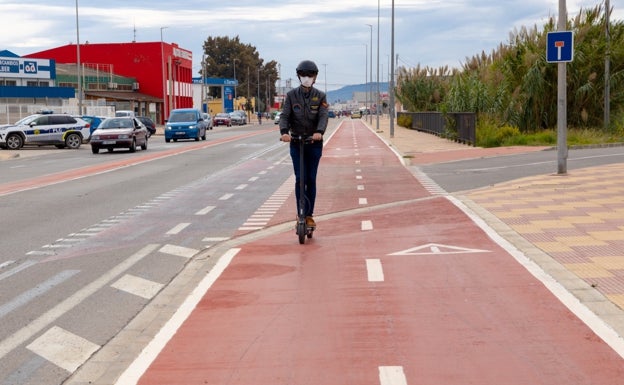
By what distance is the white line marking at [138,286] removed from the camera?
26.7 feet

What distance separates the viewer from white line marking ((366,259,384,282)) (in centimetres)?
845

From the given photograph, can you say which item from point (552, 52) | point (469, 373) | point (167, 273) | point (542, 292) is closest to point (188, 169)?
point (552, 52)

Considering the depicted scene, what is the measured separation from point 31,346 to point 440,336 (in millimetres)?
2813

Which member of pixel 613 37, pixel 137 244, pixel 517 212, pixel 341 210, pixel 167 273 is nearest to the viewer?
pixel 167 273

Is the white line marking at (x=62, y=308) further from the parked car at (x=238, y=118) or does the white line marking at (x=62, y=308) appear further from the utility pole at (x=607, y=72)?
the parked car at (x=238, y=118)

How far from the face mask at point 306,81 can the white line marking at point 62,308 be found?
263 centimetres

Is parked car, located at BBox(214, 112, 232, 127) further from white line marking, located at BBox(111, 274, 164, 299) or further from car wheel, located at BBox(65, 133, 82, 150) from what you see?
white line marking, located at BBox(111, 274, 164, 299)

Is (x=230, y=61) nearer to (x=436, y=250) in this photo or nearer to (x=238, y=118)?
(x=238, y=118)

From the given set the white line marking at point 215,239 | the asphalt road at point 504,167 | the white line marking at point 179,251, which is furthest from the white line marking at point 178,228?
the asphalt road at point 504,167

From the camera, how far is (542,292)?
763 centimetres

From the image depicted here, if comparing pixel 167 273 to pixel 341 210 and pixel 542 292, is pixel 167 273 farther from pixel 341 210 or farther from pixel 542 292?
pixel 341 210

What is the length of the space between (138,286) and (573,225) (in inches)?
223

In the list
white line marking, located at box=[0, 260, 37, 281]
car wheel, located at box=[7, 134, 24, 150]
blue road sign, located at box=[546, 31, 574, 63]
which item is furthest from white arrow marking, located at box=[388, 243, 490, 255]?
car wheel, located at box=[7, 134, 24, 150]

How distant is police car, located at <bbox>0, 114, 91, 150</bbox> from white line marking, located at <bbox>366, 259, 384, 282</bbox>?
117ft
